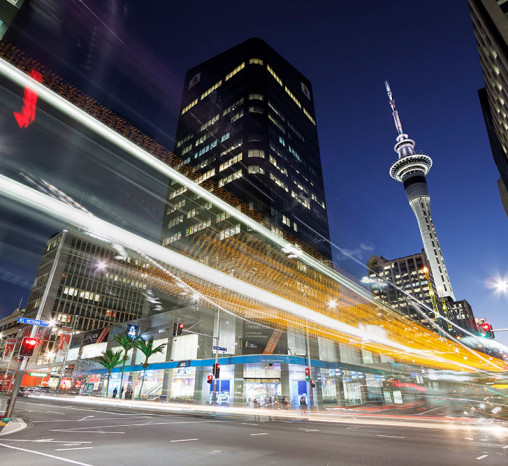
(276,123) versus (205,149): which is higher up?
(276,123)

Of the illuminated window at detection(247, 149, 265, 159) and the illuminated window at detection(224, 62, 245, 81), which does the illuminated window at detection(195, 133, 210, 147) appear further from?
the illuminated window at detection(247, 149, 265, 159)

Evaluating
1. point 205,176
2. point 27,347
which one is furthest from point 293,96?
point 27,347

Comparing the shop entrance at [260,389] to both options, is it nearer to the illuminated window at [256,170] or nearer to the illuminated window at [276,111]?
the illuminated window at [256,170]

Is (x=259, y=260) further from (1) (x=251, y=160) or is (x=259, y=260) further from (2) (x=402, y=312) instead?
(2) (x=402, y=312)

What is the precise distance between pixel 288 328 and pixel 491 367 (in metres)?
124

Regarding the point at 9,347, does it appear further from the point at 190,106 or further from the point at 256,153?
the point at 190,106

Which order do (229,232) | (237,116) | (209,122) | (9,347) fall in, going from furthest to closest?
(209,122), (237,116), (229,232), (9,347)

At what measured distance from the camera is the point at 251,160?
75.6m

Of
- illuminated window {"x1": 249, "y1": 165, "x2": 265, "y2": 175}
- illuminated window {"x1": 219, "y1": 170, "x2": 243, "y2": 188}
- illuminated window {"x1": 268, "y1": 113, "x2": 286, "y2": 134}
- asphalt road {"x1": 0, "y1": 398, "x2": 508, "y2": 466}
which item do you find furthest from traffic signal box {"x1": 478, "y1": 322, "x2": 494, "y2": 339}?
illuminated window {"x1": 268, "y1": 113, "x2": 286, "y2": 134}

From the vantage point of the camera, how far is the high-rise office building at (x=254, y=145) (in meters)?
75.8

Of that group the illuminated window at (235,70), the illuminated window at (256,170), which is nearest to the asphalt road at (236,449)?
the illuminated window at (256,170)

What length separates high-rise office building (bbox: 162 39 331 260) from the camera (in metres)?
75.8

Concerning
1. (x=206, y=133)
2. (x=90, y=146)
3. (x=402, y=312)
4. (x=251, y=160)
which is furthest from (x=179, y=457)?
(x=402, y=312)

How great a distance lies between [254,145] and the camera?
77.8m
